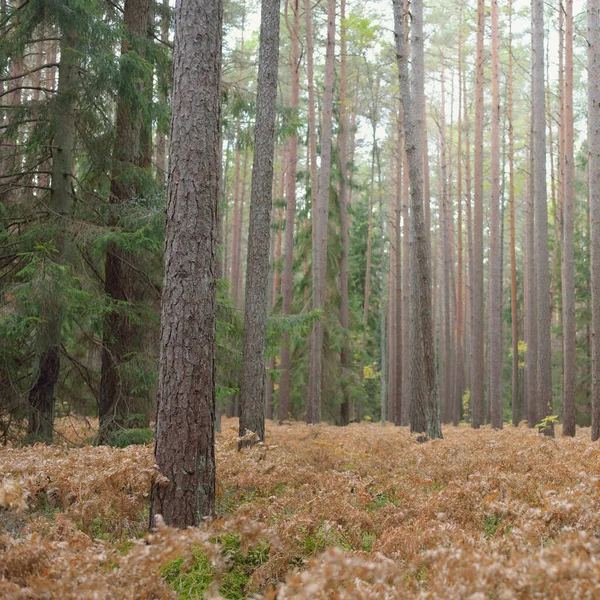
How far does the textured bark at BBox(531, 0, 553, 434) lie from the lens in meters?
13.2

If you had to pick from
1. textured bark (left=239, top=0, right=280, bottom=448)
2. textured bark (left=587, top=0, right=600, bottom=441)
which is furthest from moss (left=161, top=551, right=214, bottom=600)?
textured bark (left=587, top=0, right=600, bottom=441)

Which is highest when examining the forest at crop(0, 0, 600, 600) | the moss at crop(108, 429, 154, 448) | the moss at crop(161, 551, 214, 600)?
the forest at crop(0, 0, 600, 600)

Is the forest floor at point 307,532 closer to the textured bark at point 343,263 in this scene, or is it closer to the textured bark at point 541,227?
the textured bark at point 541,227

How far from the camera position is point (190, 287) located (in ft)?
15.1

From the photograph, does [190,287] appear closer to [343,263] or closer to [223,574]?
[223,574]

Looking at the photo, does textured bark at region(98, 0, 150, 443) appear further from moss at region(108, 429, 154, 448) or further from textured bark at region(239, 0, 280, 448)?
textured bark at region(239, 0, 280, 448)

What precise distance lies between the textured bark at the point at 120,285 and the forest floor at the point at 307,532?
90.9 inches

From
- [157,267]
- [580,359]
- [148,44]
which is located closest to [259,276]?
[157,267]

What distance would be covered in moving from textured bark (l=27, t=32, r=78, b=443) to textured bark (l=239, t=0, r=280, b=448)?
97.9 inches

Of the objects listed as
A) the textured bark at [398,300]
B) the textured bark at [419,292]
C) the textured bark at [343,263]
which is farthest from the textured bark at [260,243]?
the textured bark at [398,300]

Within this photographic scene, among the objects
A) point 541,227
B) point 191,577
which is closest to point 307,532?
point 191,577

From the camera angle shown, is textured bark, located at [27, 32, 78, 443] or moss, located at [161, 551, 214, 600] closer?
moss, located at [161, 551, 214, 600]

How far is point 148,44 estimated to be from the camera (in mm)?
9711

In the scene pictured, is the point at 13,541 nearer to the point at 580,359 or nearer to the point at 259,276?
the point at 259,276
